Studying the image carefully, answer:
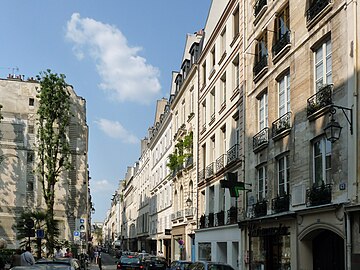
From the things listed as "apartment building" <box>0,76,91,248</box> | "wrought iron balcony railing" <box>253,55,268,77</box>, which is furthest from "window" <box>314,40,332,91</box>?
"apartment building" <box>0,76,91,248</box>

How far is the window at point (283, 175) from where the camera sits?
18.1 meters

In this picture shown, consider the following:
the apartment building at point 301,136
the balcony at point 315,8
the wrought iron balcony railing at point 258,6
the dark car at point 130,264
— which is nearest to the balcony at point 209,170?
the dark car at point 130,264

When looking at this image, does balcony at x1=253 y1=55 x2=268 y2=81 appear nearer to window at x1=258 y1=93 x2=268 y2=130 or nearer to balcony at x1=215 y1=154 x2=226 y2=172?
window at x1=258 y1=93 x2=268 y2=130

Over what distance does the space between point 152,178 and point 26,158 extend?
17.9m

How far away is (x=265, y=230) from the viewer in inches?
780

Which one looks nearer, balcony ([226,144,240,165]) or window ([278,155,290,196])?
window ([278,155,290,196])

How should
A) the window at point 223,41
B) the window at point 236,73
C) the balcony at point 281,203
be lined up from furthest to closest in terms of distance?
the window at point 223,41 → the window at point 236,73 → the balcony at point 281,203

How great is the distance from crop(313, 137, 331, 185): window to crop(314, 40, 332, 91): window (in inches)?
69.6

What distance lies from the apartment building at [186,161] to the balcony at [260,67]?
42.9 feet

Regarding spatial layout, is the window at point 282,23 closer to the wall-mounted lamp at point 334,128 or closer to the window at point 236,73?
the window at point 236,73

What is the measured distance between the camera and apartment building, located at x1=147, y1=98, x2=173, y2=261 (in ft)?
154

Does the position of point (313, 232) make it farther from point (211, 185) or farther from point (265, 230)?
point (211, 185)

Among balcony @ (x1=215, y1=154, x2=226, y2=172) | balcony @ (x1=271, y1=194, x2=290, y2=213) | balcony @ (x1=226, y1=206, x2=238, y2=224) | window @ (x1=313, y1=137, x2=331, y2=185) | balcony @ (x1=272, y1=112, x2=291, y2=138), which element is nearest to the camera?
window @ (x1=313, y1=137, x2=331, y2=185)

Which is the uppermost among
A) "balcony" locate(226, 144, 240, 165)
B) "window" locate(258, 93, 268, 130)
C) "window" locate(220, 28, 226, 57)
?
"window" locate(220, 28, 226, 57)
